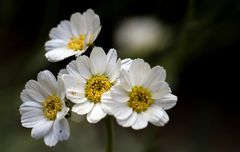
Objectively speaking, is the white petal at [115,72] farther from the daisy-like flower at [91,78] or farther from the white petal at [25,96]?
the white petal at [25,96]

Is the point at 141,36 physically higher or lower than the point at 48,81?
higher

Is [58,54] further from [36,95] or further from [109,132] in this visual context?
[109,132]

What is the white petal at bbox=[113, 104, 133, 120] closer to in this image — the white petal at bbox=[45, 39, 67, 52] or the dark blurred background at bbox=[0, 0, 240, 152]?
the white petal at bbox=[45, 39, 67, 52]

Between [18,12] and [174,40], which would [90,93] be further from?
[18,12]

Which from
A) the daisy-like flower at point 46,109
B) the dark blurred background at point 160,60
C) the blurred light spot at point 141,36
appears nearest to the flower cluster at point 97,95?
the daisy-like flower at point 46,109

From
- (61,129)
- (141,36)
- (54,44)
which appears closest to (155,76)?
(61,129)

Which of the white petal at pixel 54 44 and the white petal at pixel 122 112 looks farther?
the white petal at pixel 54 44
